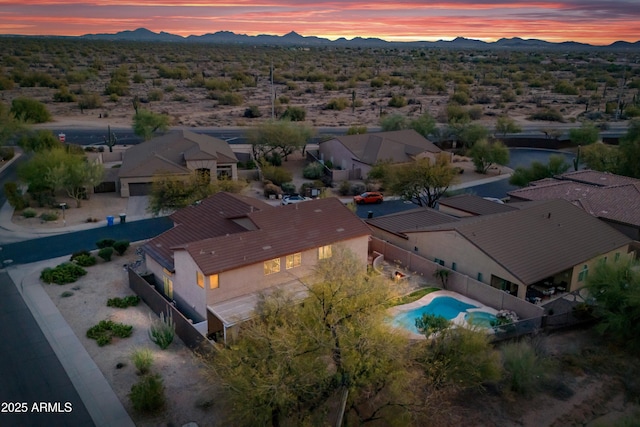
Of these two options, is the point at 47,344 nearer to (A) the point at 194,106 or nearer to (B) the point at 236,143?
(B) the point at 236,143

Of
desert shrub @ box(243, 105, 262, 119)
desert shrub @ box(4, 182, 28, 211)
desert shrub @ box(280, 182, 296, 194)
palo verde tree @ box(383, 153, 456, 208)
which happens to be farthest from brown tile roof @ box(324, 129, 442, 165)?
desert shrub @ box(243, 105, 262, 119)

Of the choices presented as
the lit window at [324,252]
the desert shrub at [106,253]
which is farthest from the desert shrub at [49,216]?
the lit window at [324,252]

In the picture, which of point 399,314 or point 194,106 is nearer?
point 399,314

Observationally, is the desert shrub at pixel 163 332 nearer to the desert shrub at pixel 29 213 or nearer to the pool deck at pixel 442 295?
the pool deck at pixel 442 295

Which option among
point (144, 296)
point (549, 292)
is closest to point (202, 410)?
point (144, 296)

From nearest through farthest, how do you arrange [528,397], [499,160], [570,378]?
[528,397] < [570,378] < [499,160]

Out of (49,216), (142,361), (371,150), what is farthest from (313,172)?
(142,361)
